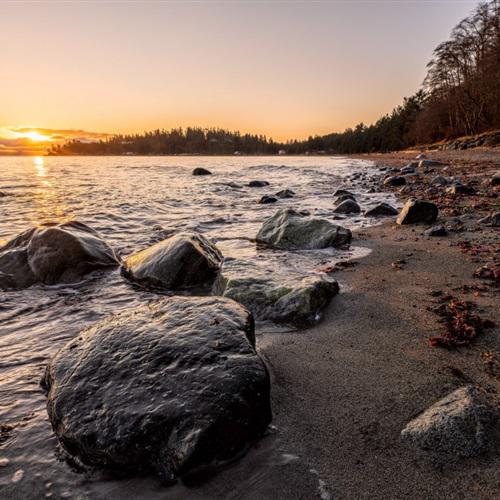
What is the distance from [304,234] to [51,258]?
4.09 m

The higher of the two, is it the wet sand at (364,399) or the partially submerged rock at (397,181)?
the partially submerged rock at (397,181)

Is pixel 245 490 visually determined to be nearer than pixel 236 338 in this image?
Yes

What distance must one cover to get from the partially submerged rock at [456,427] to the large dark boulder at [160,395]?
87 centimetres

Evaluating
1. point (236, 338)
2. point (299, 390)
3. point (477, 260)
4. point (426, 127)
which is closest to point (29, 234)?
point (236, 338)

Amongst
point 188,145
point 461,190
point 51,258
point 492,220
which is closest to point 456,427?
point 51,258

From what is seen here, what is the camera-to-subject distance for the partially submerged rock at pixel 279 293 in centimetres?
362

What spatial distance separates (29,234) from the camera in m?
5.95

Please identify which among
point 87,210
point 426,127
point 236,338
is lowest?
point 87,210

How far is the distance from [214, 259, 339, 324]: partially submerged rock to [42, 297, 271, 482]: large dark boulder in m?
0.93

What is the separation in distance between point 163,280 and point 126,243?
3.35 metres

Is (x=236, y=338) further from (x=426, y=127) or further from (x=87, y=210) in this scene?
(x=426, y=127)

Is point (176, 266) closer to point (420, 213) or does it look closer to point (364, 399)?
point (364, 399)

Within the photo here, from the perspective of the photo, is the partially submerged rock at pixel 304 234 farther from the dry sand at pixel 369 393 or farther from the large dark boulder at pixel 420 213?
the dry sand at pixel 369 393

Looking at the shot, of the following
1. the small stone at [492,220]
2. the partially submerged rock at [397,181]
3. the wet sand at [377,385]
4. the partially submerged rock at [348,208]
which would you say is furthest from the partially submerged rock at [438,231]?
the partially submerged rock at [397,181]
